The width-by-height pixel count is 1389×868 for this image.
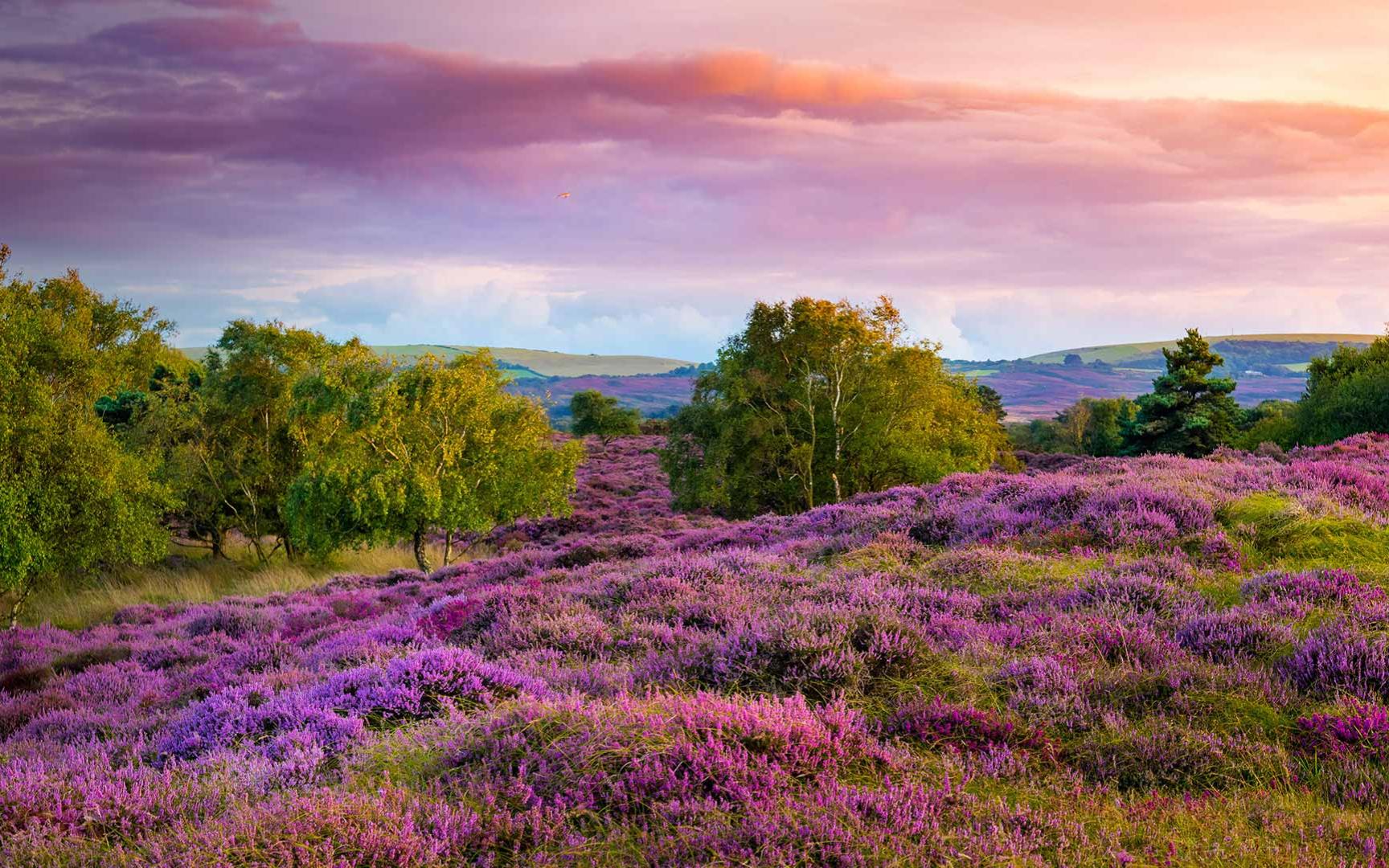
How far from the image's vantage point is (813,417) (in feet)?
130

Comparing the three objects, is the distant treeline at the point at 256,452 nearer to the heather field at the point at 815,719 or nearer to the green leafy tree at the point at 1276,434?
the heather field at the point at 815,719

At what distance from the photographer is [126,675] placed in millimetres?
11750

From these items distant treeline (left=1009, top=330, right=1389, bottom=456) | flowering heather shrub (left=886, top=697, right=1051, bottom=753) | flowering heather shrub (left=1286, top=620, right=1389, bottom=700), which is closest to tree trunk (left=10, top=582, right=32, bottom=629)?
flowering heather shrub (left=886, top=697, right=1051, bottom=753)

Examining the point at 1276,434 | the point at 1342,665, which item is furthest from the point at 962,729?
the point at 1276,434

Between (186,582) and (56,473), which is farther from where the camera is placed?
(186,582)

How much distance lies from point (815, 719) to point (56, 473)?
2394 cm

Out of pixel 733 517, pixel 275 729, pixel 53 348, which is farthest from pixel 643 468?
pixel 275 729

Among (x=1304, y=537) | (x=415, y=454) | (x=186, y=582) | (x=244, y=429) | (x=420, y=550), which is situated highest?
(x=244, y=429)

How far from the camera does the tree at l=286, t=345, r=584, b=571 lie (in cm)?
2552

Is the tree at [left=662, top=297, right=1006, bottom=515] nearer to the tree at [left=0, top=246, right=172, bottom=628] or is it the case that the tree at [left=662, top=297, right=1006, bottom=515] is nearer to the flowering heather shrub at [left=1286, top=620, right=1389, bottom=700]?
the tree at [left=0, top=246, right=172, bottom=628]

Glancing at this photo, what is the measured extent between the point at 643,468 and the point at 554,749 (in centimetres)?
5793

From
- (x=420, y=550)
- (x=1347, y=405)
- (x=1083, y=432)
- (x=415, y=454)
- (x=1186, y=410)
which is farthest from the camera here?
(x=1083, y=432)

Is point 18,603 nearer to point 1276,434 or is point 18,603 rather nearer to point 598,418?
point 1276,434

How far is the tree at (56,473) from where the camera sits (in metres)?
20.2
